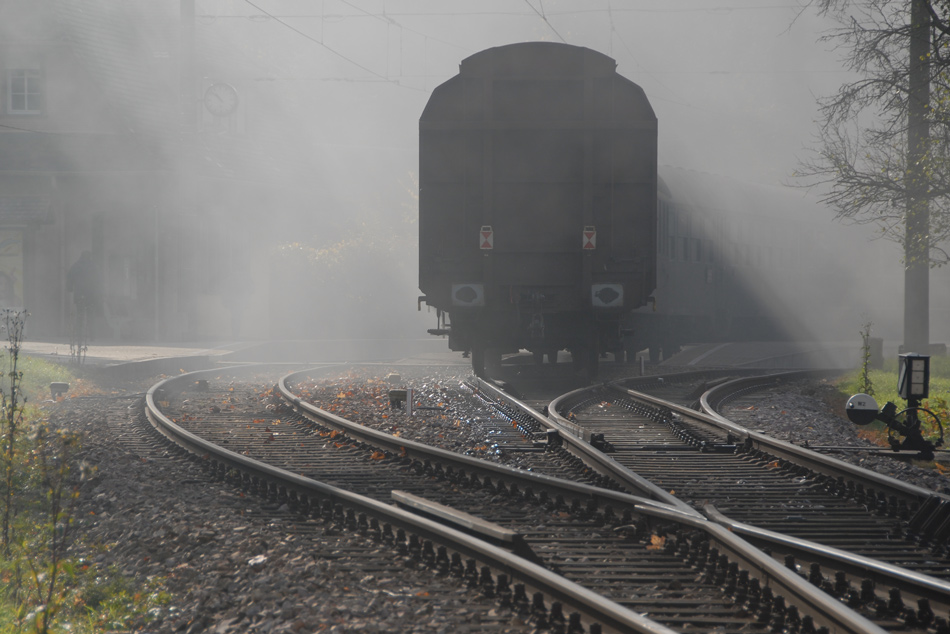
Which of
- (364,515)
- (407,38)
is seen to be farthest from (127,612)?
(407,38)

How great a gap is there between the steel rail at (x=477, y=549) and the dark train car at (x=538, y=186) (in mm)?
6261

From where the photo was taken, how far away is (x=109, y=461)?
7.79m

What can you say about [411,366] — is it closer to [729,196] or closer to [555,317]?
[555,317]

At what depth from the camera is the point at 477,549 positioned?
4398mm

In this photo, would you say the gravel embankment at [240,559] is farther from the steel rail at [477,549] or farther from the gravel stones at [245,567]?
the steel rail at [477,549]

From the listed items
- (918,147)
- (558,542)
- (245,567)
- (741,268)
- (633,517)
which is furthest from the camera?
(741,268)

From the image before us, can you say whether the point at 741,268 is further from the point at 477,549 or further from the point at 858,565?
the point at 477,549

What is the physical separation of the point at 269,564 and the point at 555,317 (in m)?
9.92

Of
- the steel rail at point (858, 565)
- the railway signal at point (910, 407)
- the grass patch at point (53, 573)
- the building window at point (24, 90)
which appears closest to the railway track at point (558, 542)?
the steel rail at point (858, 565)

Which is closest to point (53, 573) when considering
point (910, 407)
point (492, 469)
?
point (492, 469)

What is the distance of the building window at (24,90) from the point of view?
25406 millimetres

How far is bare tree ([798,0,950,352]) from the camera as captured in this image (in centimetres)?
1468

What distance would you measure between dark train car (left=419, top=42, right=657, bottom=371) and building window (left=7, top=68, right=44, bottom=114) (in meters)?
16.8

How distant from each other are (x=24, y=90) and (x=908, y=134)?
2174cm
